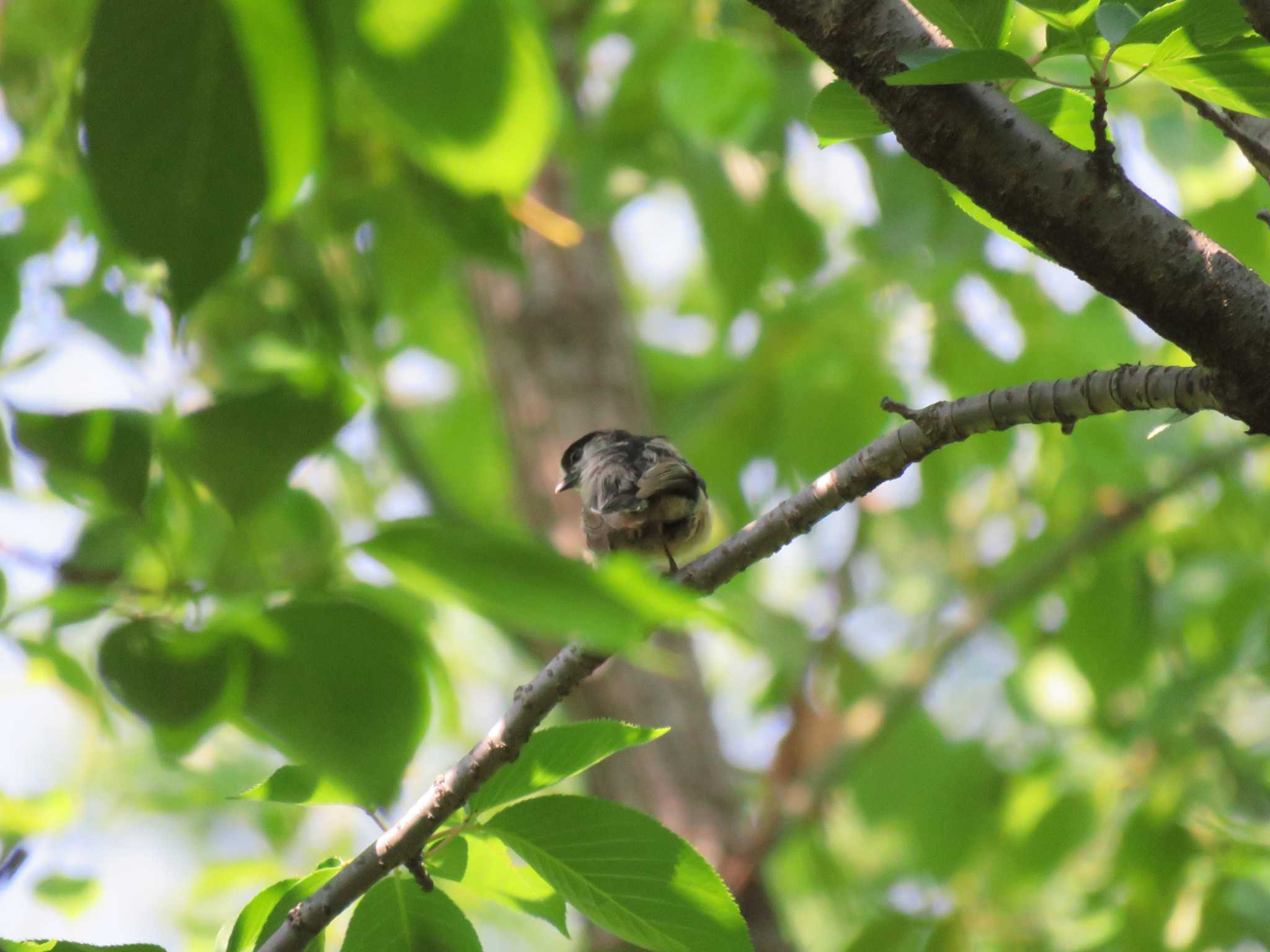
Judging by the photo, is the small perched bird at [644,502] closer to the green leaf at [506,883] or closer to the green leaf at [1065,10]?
the green leaf at [506,883]

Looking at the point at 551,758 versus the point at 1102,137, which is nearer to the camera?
the point at 1102,137

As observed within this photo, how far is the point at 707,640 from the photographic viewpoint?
797 centimetres

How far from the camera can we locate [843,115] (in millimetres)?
1315

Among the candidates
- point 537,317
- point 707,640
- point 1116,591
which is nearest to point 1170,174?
point 1116,591

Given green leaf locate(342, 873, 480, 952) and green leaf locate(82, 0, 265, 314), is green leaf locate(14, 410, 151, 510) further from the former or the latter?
green leaf locate(342, 873, 480, 952)

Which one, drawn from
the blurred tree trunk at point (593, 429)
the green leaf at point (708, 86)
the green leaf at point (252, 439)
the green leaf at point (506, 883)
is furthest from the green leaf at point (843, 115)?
the blurred tree trunk at point (593, 429)

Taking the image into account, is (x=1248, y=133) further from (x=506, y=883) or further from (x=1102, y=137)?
(x=506, y=883)

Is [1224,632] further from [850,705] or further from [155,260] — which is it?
[155,260]

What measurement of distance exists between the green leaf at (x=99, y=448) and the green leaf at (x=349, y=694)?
0.30 meters

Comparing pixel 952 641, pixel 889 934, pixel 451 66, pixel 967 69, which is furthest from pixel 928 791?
pixel 451 66

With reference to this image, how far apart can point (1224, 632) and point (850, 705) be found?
1.78 metres

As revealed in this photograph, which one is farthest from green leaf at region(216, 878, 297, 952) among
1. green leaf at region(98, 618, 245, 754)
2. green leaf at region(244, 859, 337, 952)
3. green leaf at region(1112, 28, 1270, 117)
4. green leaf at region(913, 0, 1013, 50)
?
green leaf at region(1112, 28, 1270, 117)

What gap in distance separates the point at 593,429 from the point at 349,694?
3715mm

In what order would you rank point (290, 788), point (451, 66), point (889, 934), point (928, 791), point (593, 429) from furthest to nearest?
point (593, 429) < point (928, 791) < point (889, 934) < point (290, 788) < point (451, 66)
